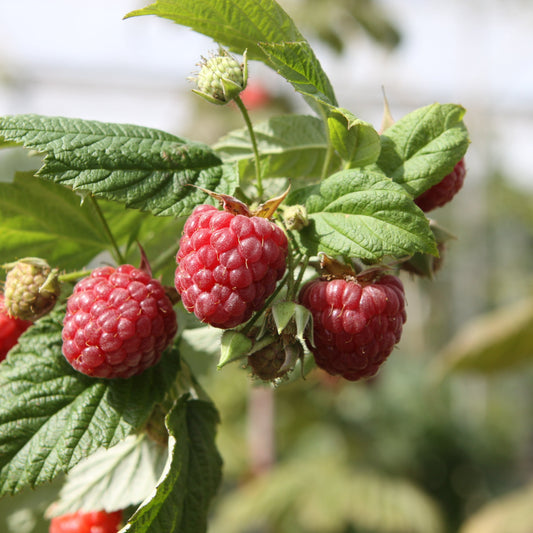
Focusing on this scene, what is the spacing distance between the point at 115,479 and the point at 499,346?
2.70 m

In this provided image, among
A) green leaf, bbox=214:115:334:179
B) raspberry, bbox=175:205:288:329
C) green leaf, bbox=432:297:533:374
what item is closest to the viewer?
raspberry, bbox=175:205:288:329

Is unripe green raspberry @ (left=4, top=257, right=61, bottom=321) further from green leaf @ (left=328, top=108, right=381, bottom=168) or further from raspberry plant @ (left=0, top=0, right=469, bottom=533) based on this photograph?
green leaf @ (left=328, top=108, right=381, bottom=168)

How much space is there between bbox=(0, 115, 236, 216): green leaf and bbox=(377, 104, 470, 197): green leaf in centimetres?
16

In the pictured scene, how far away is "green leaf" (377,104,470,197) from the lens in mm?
619

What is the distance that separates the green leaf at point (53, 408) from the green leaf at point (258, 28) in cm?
33

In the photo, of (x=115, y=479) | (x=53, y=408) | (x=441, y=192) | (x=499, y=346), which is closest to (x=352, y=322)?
(x=441, y=192)

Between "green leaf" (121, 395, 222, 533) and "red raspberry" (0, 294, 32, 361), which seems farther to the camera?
"red raspberry" (0, 294, 32, 361)

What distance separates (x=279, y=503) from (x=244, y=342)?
3.34m

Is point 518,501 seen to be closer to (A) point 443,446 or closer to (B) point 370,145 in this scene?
(A) point 443,446

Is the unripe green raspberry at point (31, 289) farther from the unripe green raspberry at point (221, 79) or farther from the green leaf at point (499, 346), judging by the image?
the green leaf at point (499, 346)

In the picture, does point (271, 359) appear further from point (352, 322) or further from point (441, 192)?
point (441, 192)

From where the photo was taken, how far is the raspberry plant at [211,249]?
55cm

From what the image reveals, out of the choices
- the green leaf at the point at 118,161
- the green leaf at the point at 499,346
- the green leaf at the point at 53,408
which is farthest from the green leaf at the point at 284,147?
the green leaf at the point at 499,346

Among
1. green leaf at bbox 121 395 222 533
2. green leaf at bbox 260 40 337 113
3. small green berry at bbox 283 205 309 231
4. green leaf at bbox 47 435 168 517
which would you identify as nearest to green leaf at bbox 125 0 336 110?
green leaf at bbox 260 40 337 113
